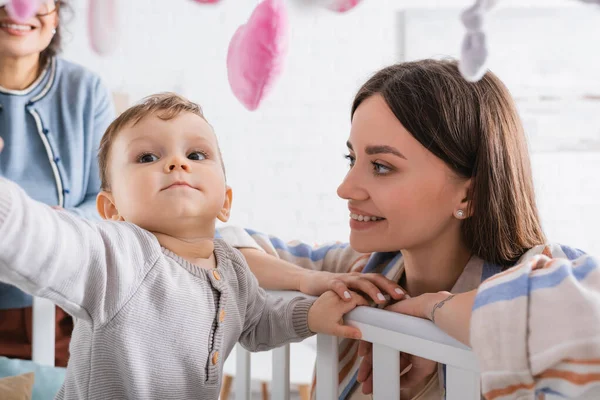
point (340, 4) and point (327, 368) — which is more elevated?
point (340, 4)

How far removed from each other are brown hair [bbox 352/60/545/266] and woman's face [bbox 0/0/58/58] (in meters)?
0.93

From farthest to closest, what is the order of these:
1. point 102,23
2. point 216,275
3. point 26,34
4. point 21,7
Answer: point 26,34 < point 216,275 < point 102,23 < point 21,7

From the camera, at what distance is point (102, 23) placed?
0.82 meters

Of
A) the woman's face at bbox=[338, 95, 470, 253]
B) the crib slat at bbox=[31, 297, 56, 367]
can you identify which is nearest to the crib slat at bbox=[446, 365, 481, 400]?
the woman's face at bbox=[338, 95, 470, 253]

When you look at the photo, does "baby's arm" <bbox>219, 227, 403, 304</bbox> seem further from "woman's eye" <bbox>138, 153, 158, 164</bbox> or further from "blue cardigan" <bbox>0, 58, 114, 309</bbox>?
"blue cardigan" <bbox>0, 58, 114, 309</bbox>

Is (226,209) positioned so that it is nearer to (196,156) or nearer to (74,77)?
(196,156)

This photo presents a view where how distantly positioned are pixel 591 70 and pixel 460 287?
2273 mm

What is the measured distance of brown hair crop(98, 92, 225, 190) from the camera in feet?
3.08

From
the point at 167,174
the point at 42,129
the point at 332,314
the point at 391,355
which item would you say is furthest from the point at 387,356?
the point at 42,129

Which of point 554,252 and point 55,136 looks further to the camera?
point 55,136

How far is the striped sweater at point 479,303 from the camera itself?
651 millimetres

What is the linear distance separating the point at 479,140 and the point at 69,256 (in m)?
0.66

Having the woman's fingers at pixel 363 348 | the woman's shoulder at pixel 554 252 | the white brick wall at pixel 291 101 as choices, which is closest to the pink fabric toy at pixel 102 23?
the woman's fingers at pixel 363 348

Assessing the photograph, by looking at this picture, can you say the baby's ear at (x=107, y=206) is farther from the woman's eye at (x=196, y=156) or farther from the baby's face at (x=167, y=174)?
the woman's eye at (x=196, y=156)
